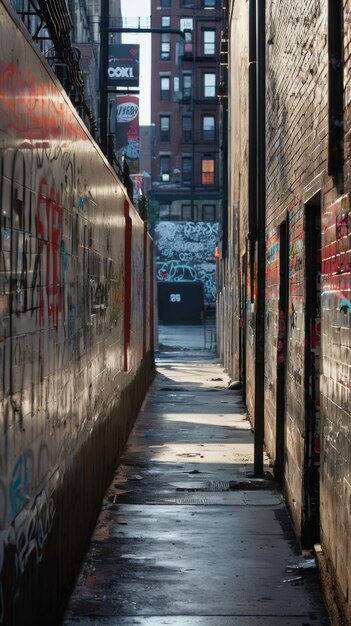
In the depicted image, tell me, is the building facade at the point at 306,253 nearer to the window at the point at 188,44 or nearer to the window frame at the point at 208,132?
the window frame at the point at 208,132

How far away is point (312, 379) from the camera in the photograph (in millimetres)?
8703

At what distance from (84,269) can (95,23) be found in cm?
4847

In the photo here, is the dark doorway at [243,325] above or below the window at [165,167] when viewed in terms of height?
below

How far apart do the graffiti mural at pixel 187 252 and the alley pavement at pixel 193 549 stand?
5992cm

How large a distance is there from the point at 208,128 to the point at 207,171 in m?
3.12

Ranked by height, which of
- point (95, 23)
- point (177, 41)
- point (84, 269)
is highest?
point (177, 41)

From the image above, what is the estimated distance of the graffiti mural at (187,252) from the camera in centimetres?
7588

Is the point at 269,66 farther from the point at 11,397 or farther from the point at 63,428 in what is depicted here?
the point at 11,397

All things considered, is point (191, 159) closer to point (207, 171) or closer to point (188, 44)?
point (207, 171)

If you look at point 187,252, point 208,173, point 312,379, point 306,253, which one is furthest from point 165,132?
point 312,379

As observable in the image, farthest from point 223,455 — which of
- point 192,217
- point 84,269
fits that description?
point 192,217

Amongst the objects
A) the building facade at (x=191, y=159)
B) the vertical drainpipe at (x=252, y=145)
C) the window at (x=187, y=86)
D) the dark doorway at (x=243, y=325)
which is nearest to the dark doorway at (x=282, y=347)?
the vertical drainpipe at (x=252, y=145)

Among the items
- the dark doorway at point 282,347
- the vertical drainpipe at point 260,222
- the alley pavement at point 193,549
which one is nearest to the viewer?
the alley pavement at point 193,549

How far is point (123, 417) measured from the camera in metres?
14.4
